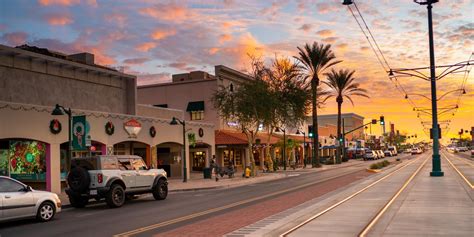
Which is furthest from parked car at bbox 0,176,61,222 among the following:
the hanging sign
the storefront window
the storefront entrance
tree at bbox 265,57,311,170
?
tree at bbox 265,57,311,170

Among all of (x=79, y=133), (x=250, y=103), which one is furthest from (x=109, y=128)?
(x=250, y=103)

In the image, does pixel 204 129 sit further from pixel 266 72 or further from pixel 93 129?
pixel 93 129

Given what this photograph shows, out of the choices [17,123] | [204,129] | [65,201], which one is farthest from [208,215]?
[204,129]

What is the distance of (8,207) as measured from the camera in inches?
548

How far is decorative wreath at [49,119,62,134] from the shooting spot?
2620 cm

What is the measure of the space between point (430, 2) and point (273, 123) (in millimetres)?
20416

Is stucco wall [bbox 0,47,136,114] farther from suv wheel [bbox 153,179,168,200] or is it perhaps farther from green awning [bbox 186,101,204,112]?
green awning [bbox 186,101,204,112]

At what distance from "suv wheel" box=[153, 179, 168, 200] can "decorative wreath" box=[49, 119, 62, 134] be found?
7830mm

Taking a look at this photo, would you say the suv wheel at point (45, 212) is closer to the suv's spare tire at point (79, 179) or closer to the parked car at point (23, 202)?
the parked car at point (23, 202)

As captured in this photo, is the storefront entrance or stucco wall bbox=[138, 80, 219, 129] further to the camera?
stucco wall bbox=[138, 80, 219, 129]

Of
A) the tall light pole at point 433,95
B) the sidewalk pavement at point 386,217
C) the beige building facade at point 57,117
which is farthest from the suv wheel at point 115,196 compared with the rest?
the tall light pole at point 433,95

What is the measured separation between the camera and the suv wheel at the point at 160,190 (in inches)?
858

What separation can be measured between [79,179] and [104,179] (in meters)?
1.00

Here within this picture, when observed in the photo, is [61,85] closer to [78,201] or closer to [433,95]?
[78,201]
